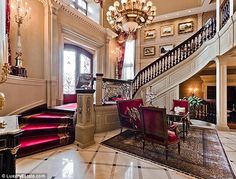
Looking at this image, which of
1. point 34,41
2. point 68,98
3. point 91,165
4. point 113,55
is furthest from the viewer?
point 113,55

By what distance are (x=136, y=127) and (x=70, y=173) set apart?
2.16 meters

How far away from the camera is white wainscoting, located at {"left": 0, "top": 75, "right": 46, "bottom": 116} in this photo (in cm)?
382

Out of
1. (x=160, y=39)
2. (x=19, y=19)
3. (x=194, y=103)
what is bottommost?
(x=194, y=103)

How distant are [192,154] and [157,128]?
89 centimetres

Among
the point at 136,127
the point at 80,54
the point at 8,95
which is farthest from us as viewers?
the point at 80,54

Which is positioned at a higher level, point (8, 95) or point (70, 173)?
point (8, 95)

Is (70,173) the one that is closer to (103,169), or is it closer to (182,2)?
(103,169)

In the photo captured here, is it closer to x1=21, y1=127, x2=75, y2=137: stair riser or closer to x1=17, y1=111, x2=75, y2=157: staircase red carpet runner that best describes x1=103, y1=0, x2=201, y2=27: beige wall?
x1=17, y1=111, x2=75, y2=157: staircase red carpet runner

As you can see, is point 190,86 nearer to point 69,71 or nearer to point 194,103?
point 194,103

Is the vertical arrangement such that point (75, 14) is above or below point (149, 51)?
above

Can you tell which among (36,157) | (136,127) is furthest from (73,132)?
(136,127)

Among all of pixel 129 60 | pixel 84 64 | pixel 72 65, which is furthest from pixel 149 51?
pixel 72 65

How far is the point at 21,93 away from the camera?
425cm

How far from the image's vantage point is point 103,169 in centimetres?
266
